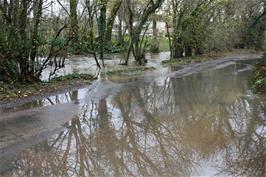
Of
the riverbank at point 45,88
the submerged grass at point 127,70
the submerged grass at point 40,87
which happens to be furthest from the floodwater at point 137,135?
the submerged grass at point 127,70

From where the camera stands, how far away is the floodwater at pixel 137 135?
7.20 m

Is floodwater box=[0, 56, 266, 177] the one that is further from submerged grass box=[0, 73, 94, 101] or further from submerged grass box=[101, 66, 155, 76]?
submerged grass box=[101, 66, 155, 76]

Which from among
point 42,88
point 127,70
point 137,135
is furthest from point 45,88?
point 127,70

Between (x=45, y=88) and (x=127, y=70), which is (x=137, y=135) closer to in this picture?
(x=45, y=88)

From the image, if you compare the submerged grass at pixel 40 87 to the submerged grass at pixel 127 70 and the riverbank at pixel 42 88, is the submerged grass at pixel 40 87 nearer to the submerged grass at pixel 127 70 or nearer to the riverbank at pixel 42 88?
the riverbank at pixel 42 88

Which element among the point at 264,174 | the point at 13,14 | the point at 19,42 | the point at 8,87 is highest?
the point at 13,14

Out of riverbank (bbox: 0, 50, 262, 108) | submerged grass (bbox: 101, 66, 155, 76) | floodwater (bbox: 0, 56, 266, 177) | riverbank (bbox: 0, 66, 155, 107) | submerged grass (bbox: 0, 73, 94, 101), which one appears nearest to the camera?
floodwater (bbox: 0, 56, 266, 177)

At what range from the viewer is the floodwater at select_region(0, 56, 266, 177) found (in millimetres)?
7195

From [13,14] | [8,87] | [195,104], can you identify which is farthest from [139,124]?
[13,14]

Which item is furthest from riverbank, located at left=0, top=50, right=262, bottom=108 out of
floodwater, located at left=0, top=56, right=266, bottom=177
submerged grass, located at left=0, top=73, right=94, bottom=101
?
floodwater, located at left=0, top=56, right=266, bottom=177

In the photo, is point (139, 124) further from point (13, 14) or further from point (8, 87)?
point (13, 14)

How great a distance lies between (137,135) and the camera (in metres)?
9.30

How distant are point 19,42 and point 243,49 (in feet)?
100

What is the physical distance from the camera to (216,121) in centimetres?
1064
